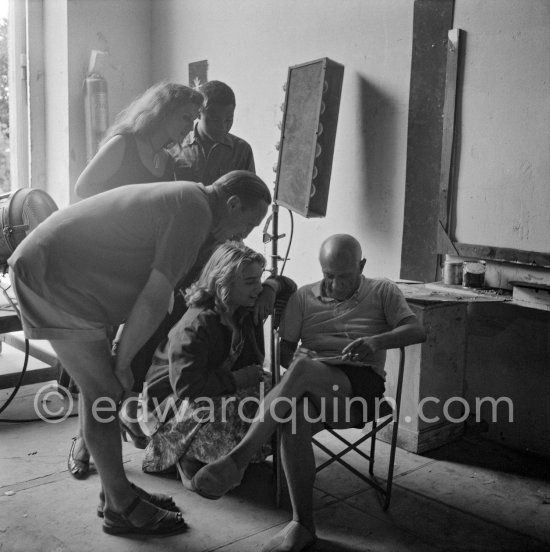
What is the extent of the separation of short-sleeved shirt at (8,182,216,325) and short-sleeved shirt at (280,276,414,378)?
730mm

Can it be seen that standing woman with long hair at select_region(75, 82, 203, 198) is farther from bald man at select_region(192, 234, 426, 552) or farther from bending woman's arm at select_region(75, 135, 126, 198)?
bald man at select_region(192, 234, 426, 552)

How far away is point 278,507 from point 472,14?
241 centimetres

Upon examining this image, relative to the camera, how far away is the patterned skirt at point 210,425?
2.71 m

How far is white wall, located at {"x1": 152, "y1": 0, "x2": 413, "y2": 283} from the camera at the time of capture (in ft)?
11.8

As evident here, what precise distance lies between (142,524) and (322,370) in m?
0.84

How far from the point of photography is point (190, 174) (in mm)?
3156

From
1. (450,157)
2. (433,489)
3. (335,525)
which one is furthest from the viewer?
(450,157)

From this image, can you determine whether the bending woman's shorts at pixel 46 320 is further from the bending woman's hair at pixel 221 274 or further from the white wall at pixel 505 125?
the white wall at pixel 505 125

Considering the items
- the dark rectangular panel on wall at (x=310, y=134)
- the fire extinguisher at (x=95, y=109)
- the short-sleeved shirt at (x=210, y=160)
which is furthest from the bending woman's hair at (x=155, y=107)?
the fire extinguisher at (x=95, y=109)

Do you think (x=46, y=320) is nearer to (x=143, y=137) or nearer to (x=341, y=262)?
(x=143, y=137)

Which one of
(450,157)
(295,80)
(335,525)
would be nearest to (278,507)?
(335,525)

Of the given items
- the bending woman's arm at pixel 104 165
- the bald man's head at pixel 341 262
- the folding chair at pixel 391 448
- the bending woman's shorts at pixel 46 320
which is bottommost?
the folding chair at pixel 391 448

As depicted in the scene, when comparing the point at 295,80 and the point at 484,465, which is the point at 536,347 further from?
the point at 295,80

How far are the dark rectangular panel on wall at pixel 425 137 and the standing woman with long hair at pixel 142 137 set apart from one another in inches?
51.5
